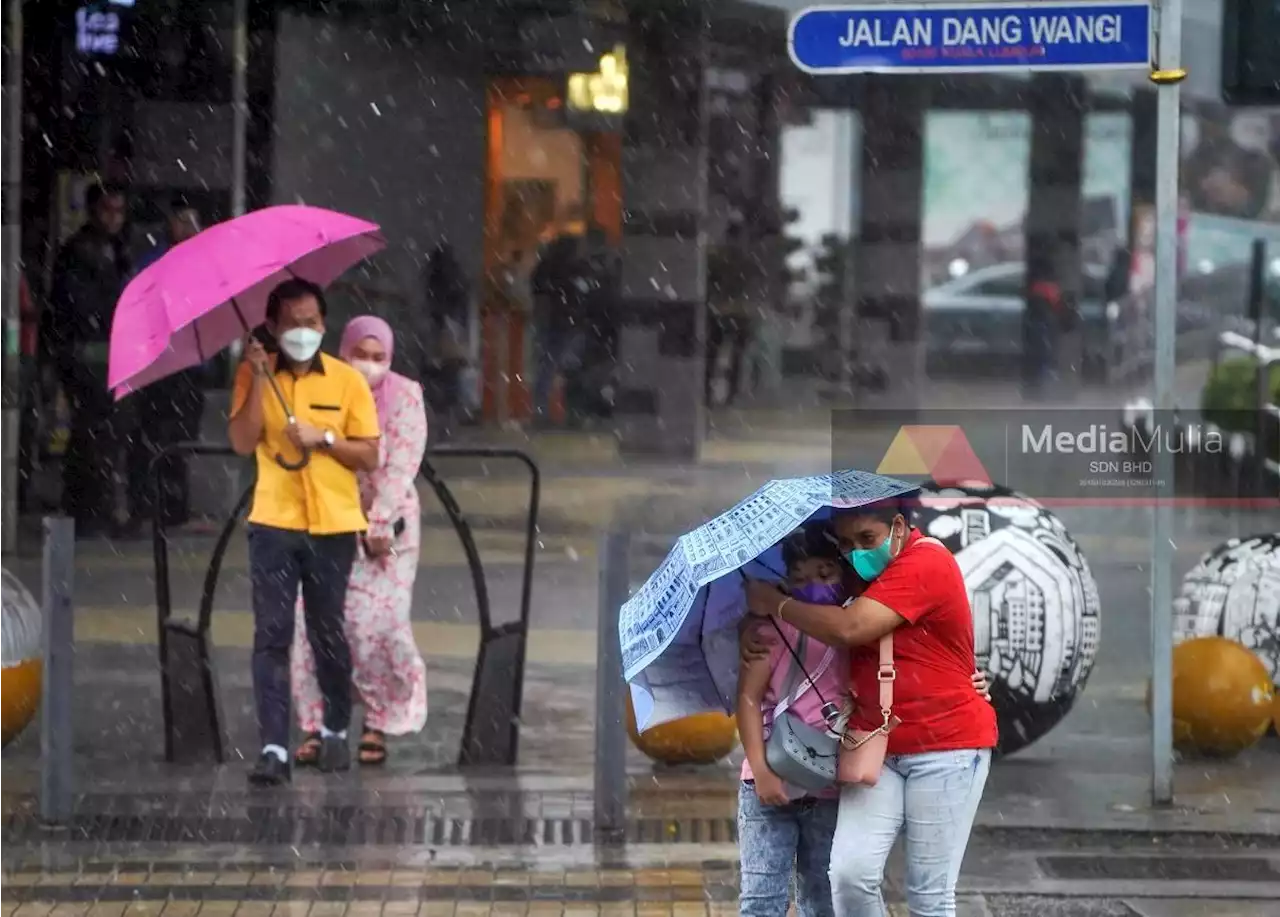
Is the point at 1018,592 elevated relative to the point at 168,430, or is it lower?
lower

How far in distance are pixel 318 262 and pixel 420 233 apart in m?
10.8

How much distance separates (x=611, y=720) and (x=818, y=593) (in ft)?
8.55

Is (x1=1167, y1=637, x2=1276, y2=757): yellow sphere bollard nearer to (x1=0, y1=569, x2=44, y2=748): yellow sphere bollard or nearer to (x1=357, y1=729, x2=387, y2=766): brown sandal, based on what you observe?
(x1=357, y1=729, x2=387, y2=766): brown sandal

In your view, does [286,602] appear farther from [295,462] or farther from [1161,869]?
[1161,869]

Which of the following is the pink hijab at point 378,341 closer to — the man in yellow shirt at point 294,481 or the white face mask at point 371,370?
the white face mask at point 371,370

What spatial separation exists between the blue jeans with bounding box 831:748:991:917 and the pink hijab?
3833 mm

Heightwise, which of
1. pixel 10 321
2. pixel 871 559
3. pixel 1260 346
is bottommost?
pixel 871 559

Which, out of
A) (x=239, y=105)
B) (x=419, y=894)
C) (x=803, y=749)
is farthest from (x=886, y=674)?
(x=239, y=105)

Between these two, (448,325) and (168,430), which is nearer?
(168,430)

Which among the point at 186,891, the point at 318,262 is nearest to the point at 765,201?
the point at 318,262

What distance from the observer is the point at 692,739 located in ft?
26.9

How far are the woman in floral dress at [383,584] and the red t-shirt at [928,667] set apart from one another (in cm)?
374

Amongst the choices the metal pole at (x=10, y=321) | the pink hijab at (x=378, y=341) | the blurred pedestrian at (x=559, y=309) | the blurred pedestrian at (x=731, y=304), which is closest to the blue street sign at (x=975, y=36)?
the pink hijab at (x=378, y=341)

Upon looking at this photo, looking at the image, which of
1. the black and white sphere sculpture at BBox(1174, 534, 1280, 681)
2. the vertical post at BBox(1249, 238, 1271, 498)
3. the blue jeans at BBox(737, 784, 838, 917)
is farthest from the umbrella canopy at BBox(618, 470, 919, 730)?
the vertical post at BBox(1249, 238, 1271, 498)
